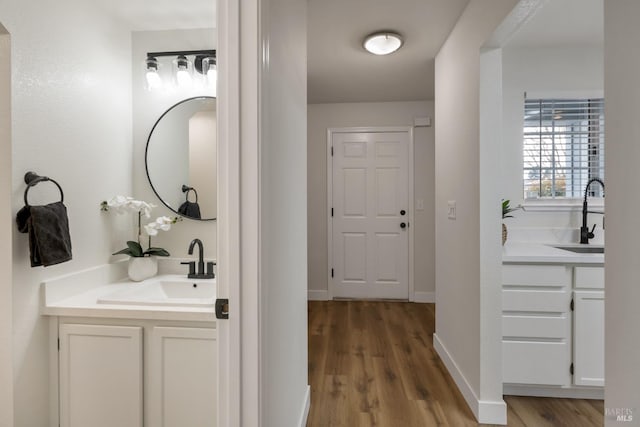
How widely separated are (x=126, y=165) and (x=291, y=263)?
1.27 meters

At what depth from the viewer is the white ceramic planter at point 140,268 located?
188 centimetres

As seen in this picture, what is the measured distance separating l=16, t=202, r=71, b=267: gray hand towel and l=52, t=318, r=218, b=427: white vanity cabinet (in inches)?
12.3

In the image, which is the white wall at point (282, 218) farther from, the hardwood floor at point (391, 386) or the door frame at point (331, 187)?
the door frame at point (331, 187)

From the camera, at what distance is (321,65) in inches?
120

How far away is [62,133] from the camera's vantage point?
1.58 meters

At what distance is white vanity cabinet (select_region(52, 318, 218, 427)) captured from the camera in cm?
143

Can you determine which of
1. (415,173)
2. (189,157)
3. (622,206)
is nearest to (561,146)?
(415,173)

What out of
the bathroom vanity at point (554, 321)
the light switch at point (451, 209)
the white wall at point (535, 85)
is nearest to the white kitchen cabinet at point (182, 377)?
the bathroom vanity at point (554, 321)

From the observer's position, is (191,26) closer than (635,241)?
No

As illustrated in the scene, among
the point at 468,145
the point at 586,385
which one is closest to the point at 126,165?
the point at 468,145

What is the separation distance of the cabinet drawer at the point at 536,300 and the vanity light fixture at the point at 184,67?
2.19m

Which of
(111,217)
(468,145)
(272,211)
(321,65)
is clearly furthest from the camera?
(321,65)

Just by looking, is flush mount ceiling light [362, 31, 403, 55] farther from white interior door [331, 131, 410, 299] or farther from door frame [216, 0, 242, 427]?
door frame [216, 0, 242, 427]

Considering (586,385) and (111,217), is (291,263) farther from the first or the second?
(586,385)
